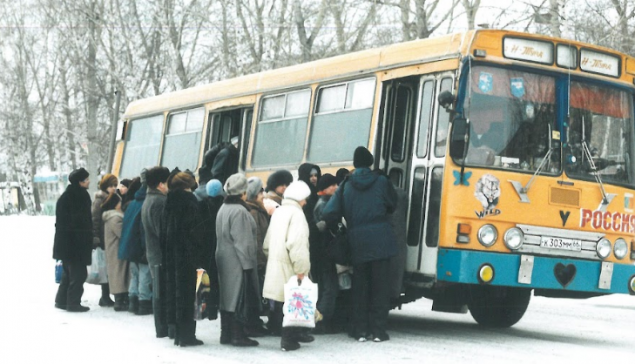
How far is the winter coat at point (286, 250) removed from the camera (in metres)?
9.89

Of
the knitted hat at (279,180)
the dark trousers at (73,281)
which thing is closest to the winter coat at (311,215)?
the knitted hat at (279,180)

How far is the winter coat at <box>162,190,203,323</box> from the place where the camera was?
1002cm

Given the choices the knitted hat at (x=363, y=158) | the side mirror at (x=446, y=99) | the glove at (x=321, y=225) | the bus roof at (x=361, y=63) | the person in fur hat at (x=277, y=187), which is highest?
the bus roof at (x=361, y=63)

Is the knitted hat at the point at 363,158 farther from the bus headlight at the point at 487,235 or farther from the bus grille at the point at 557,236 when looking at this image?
the bus grille at the point at 557,236

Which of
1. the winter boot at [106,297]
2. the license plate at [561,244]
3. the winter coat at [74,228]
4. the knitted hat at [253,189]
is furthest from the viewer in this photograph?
the winter boot at [106,297]

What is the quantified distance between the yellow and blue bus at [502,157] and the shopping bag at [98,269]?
3.88 metres

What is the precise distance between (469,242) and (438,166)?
2.77 feet

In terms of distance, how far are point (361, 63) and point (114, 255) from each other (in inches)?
165

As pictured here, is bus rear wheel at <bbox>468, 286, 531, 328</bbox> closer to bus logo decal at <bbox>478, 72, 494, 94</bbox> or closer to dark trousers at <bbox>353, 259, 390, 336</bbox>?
dark trousers at <bbox>353, 259, 390, 336</bbox>

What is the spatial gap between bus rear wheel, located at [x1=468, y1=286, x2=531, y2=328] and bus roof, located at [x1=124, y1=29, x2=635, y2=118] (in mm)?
2543

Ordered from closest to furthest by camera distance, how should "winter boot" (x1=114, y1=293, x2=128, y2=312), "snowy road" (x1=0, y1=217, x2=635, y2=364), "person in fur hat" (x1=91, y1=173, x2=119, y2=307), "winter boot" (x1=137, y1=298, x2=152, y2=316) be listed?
"snowy road" (x1=0, y1=217, x2=635, y2=364) < "winter boot" (x1=137, y1=298, x2=152, y2=316) < "winter boot" (x1=114, y1=293, x2=128, y2=312) < "person in fur hat" (x1=91, y1=173, x2=119, y2=307)

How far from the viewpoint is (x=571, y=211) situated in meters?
10.9

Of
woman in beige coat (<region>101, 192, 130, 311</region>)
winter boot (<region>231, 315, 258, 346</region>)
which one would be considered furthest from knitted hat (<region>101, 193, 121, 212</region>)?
winter boot (<region>231, 315, 258, 346</region>)

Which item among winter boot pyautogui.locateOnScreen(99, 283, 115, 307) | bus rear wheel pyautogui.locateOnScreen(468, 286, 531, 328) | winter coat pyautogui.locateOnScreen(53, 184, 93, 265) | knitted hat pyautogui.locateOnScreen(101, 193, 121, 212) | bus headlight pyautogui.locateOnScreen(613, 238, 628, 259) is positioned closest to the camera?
bus headlight pyautogui.locateOnScreen(613, 238, 628, 259)
